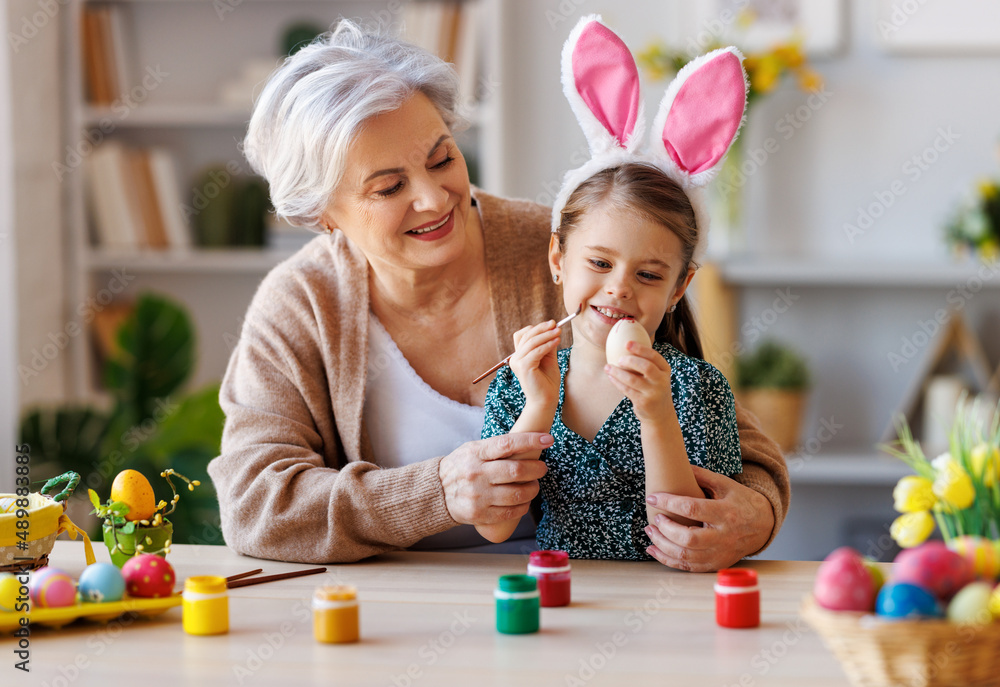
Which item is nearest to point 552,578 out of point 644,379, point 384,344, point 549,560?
point 549,560

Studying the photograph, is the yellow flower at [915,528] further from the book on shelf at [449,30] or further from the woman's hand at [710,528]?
the book on shelf at [449,30]

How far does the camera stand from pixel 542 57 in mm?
3305

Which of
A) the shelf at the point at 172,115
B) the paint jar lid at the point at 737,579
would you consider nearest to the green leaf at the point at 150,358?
the shelf at the point at 172,115

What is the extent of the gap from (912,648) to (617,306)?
2.17 ft

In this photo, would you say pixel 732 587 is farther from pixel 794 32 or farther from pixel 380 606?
pixel 794 32

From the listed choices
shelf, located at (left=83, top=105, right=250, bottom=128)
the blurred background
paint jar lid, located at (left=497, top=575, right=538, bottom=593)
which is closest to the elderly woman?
paint jar lid, located at (left=497, top=575, right=538, bottom=593)

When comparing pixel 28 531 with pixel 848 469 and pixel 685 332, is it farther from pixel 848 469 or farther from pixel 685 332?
pixel 848 469

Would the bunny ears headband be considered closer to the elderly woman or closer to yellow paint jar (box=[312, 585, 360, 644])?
the elderly woman

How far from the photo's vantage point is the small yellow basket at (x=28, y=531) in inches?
50.6

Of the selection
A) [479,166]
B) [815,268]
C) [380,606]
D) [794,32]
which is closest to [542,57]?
[479,166]

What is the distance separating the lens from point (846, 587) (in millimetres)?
880

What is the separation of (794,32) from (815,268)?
731mm

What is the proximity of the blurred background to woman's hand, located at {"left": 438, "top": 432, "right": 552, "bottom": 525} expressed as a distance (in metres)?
1.74

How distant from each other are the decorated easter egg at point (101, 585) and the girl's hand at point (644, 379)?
63 cm
